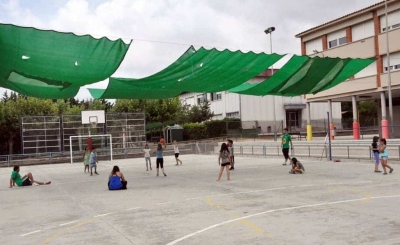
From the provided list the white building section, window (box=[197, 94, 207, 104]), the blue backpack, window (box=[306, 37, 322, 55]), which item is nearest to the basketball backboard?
window (box=[306, 37, 322, 55])

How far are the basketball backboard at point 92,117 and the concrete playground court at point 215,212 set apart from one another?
74.8 feet

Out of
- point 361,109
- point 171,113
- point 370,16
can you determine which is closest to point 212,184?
point 370,16

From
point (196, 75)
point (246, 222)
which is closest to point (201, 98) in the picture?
point (196, 75)

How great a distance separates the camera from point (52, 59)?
1468 centimetres

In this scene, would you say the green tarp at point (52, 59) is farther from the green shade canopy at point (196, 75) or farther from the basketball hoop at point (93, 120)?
the basketball hoop at point (93, 120)

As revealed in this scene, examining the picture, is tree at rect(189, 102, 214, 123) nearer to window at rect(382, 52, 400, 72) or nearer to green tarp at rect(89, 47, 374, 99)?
window at rect(382, 52, 400, 72)

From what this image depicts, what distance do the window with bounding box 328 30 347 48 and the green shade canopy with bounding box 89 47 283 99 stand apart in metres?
20.7

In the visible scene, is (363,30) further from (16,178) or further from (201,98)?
(201,98)

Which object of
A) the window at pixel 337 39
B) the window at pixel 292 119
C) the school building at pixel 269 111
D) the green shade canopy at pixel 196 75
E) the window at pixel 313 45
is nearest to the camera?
the green shade canopy at pixel 196 75

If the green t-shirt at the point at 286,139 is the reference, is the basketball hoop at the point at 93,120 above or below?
above

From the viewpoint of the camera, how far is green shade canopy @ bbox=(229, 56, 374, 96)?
60.7 ft

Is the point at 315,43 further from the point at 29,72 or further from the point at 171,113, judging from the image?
the point at 29,72

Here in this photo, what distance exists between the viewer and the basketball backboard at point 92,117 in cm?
3903

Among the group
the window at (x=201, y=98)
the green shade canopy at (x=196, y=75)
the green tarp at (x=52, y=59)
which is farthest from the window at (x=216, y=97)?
the green tarp at (x=52, y=59)
